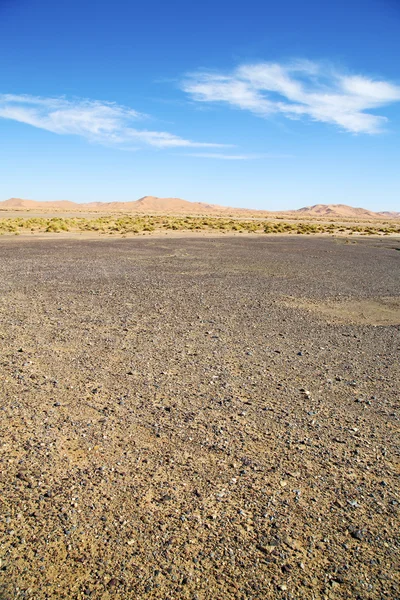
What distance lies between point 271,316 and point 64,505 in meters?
6.91

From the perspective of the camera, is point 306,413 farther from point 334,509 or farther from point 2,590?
point 2,590

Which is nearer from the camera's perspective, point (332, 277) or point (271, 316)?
point (271, 316)

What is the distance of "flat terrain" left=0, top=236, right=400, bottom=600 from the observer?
280 cm

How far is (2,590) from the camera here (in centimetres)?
262

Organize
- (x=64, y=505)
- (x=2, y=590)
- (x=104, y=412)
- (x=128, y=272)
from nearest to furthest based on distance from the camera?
1. (x=2, y=590)
2. (x=64, y=505)
3. (x=104, y=412)
4. (x=128, y=272)

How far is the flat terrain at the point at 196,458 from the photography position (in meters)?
2.80

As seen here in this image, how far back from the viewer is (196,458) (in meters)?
3.99

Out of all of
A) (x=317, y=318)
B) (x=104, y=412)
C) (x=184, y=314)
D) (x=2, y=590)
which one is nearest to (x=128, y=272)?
(x=184, y=314)

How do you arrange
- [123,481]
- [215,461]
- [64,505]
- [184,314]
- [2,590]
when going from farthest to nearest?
[184,314] < [215,461] < [123,481] < [64,505] < [2,590]

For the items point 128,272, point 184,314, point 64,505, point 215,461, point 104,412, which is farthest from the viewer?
point 128,272

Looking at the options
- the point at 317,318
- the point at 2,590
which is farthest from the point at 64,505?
the point at 317,318

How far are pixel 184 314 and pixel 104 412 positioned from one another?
4852 millimetres

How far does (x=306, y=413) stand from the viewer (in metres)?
4.96

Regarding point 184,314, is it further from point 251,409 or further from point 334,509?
point 334,509
